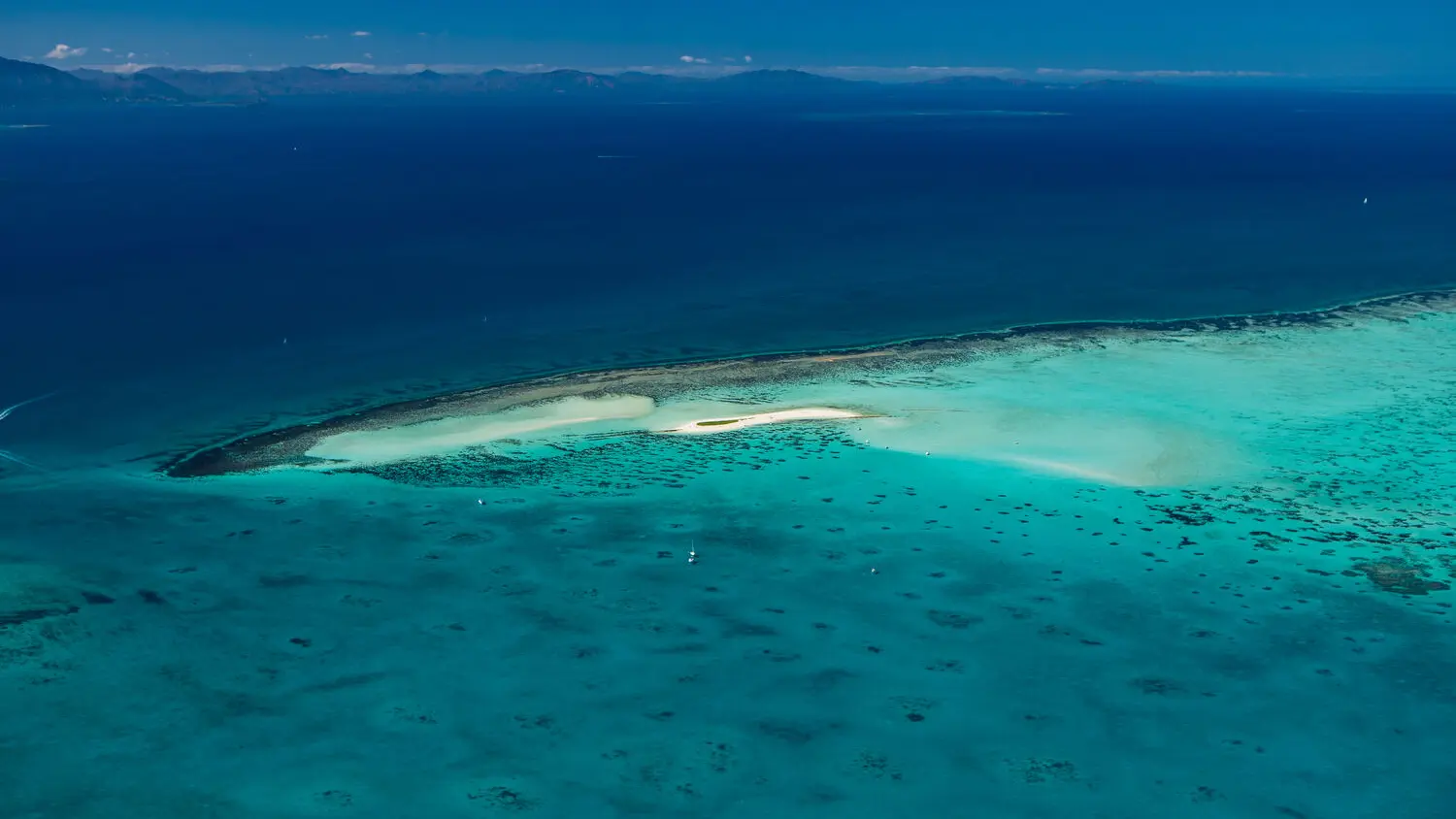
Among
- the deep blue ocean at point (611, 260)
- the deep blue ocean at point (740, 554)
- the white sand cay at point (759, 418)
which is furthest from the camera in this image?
the deep blue ocean at point (611, 260)

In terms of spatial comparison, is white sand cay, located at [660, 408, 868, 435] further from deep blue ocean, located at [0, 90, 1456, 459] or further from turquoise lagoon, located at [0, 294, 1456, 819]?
deep blue ocean, located at [0, 90, 1456, 459]

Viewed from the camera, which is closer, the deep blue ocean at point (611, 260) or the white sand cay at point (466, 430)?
the white sand cay at point (466, 430)

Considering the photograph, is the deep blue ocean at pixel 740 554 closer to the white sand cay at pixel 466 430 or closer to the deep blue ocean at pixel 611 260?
the white sand cay at pixel 466 430

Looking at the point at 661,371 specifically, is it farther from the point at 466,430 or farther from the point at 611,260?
the point at 611,260

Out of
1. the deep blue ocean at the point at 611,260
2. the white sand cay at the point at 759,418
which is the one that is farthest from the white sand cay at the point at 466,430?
the deep blue ocean at the point at 611,260

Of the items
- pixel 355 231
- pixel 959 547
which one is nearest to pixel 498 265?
pixel 355 231

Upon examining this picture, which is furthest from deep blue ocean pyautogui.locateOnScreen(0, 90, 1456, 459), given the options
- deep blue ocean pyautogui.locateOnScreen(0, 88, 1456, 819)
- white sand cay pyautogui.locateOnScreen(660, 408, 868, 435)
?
white sand cay pyautogui.locateOnScreen(660, 408, 868, 435)
